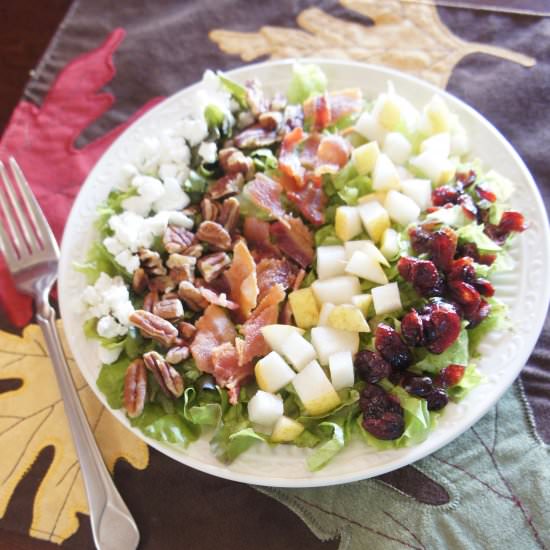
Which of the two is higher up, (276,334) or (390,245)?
(390,245)

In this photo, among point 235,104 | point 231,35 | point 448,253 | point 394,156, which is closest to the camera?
point 448,253

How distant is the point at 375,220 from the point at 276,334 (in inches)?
14.3

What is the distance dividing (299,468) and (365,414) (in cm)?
17

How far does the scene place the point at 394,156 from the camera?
1614mm

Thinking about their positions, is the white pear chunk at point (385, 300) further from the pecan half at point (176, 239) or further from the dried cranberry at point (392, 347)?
the pecan half at point (176, 239)

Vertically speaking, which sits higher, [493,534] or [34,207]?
[34,207]

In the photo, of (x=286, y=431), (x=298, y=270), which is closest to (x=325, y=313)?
(x=298, y=270)

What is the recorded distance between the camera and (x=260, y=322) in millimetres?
1423

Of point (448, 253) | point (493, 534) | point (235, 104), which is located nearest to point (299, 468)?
point (493, 534)

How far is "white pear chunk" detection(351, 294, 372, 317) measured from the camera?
1394mm

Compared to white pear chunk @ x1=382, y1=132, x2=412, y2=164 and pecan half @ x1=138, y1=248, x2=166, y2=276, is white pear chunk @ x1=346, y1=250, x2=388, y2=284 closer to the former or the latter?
white pear chunk @ x1=382, y1=132, x2=412, y2=164

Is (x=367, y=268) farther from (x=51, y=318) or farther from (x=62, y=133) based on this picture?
(x=62, y=133)

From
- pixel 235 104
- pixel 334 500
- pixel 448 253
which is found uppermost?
pixel 235 104

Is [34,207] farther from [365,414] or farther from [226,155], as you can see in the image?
[365,414]
